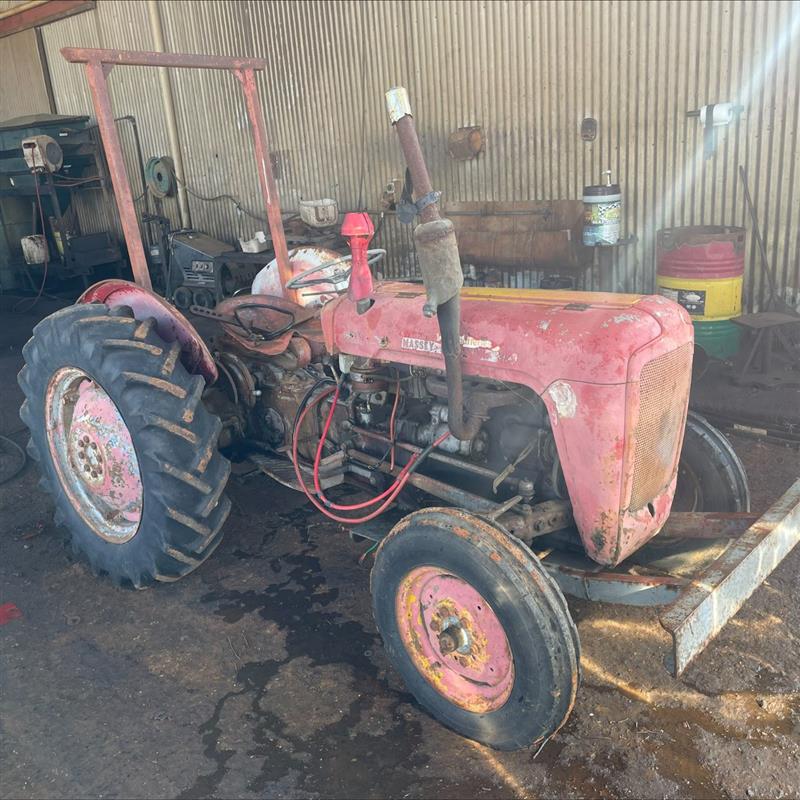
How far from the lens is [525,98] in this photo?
685 cm

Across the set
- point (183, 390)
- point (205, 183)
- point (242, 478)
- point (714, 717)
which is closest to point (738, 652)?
point (714, 717)

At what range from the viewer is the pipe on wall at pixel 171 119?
9.82 m

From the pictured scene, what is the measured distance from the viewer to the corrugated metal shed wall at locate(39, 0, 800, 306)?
575 centimetres

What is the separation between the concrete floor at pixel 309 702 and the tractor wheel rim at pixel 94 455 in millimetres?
345

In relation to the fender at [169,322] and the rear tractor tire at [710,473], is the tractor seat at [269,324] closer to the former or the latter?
the fender at [169,322]

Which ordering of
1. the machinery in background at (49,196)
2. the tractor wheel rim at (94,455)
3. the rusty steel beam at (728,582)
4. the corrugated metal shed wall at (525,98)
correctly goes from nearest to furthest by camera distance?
the rusty steel beam at (728,582) → the tractor wheel rim at (94,455) → the corrugated metal shed wall at (525,98) → the machinery in background at (49,196)

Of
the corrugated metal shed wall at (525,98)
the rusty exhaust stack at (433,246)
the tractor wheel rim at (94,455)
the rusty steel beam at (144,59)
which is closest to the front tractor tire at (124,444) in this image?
the tractor wheel rim at (94,455)

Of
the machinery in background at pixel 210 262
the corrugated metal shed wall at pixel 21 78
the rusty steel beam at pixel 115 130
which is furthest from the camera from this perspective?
the corrugated metal shed wall at pixel 21 78

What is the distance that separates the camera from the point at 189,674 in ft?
9.55

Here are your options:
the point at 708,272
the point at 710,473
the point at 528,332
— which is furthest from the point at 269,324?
the point at 708,272

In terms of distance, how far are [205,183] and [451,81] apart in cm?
430

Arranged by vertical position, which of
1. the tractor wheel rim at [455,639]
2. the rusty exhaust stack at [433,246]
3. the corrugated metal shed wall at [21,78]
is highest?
the corrugated metal shed wall at [21,78]

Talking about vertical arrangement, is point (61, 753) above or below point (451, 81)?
below

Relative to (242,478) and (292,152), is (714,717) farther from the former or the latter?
(292,152)
